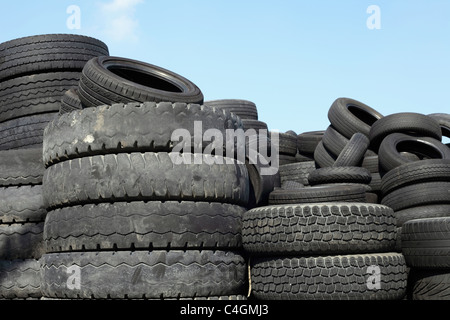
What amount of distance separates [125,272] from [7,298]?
1506 mm

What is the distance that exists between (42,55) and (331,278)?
15.3 ft

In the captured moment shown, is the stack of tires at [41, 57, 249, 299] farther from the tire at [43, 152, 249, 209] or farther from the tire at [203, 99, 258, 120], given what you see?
the tire at [203, 99, 258, 120]

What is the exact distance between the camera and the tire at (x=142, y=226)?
441 cm

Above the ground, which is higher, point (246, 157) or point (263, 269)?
point (246, 157)

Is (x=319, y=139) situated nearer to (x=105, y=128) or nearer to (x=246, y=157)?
(x=246, y=157)

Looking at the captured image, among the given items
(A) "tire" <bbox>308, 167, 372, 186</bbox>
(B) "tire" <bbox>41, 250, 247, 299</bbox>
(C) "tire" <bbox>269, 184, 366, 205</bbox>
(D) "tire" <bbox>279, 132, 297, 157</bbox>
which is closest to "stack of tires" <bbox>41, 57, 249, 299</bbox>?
(B) "tire" <bbox>41, 250, 247, 299</bbox>

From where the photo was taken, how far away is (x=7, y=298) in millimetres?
5211

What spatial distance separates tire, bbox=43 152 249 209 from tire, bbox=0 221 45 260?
70 centimetres

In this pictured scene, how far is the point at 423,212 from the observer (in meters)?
6.80

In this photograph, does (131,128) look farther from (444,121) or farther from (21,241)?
(444,121)

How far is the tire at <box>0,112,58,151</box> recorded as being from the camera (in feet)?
23.4

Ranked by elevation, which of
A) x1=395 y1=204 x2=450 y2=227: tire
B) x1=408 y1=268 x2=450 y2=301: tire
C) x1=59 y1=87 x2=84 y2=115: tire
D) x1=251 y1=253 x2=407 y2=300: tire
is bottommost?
x1=408 y1=268 x2=450 y2=301: tire
